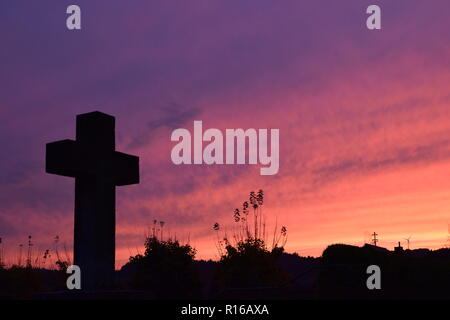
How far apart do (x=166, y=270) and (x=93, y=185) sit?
5213 mm

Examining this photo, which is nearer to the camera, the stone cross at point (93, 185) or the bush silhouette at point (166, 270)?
the stone cross at point (93, 185)

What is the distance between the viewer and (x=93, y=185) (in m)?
13.5

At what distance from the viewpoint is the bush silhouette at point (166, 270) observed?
57.9ft

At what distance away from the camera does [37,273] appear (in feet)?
66.5

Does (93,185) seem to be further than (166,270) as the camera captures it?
No

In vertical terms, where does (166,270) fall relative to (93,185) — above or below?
below

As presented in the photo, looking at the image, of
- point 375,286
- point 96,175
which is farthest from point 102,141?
point 375,286

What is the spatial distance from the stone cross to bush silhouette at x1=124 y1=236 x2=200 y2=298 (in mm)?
4395

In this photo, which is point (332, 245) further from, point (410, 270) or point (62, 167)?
point (62, 167)

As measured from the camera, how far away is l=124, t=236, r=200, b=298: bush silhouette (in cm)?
1766

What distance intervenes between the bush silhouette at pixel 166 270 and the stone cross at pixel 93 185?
4.40 metres

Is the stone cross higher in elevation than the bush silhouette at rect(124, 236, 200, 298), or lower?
higher

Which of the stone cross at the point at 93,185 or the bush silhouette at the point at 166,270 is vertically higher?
the stone cross at the point at 93,185

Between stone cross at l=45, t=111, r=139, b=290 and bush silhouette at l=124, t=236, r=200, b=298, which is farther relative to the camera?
Answer: bush silhouette at l=124, t=236, r=200, b=298
